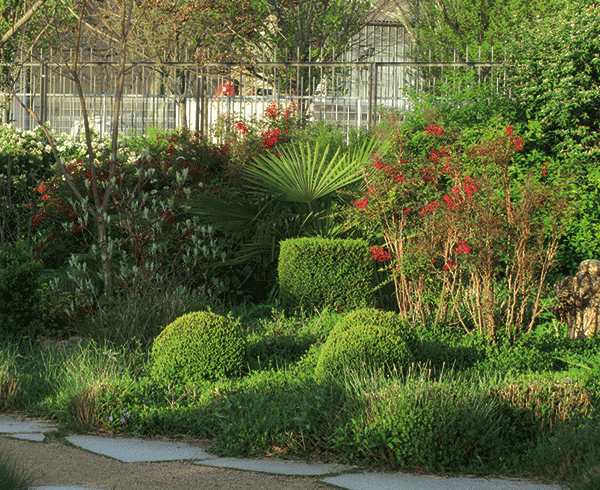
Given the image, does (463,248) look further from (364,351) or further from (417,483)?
(417,483)

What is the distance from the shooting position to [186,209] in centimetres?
802

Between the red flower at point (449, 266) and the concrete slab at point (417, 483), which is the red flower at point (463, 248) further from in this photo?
the concrete slab at point (417, 483)

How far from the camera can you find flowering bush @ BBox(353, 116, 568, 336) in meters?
6.12

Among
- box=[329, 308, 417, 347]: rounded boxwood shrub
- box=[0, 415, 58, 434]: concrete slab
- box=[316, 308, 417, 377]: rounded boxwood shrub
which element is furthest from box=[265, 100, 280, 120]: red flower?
box=[0, 415, 58, 434]: concrete slab

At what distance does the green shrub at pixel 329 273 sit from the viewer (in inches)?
287

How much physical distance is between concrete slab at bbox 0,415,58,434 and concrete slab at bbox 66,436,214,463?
11.4 inches

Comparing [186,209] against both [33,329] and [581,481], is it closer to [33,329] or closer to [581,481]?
[33,329]

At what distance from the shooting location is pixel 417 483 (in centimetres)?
356

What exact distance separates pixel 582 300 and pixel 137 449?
4646mm

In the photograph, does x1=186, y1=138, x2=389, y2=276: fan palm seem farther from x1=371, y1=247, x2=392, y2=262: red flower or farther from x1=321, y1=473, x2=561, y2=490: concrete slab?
x1=321, y1=473, x2=561, y2=490: concrete slab

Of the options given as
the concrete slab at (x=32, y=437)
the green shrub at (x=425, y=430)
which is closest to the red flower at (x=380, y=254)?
the green shrub at (x=425, y=430)

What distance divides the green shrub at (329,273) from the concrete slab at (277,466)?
346cm

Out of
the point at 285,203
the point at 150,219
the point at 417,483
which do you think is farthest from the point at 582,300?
the point at 150,219

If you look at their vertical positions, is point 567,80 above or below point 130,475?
above
